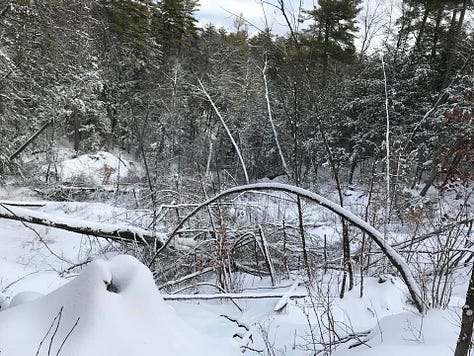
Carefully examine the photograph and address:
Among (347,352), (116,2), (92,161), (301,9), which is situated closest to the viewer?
(347,352)

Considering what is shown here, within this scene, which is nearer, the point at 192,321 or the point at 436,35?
the point at 192,321

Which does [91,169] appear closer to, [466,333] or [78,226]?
[78,226]

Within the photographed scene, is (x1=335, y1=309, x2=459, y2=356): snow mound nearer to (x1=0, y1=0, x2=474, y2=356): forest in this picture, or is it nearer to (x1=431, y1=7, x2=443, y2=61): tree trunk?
(x1=0, y1=0, x2=474, y2=356): forest

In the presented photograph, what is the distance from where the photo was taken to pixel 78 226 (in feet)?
16.0

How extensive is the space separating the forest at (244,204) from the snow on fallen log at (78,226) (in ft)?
0.08

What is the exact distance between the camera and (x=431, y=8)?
16.5 m

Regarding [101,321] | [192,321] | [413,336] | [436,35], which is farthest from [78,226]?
[436,35]

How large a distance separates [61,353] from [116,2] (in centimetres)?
2213

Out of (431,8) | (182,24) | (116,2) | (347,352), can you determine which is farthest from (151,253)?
(182,24)

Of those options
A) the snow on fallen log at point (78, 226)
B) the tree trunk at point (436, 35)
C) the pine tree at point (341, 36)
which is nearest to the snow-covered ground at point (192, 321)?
the snow on fallen log at point (78, 226)

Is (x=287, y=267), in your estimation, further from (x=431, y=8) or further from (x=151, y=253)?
(x=431, y=8)

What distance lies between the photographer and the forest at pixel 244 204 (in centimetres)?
261

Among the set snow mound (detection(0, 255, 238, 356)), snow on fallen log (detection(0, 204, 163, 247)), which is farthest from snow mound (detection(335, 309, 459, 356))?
snow on fallen log (detection(0, 204, 163, 247))

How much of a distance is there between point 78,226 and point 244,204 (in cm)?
237
